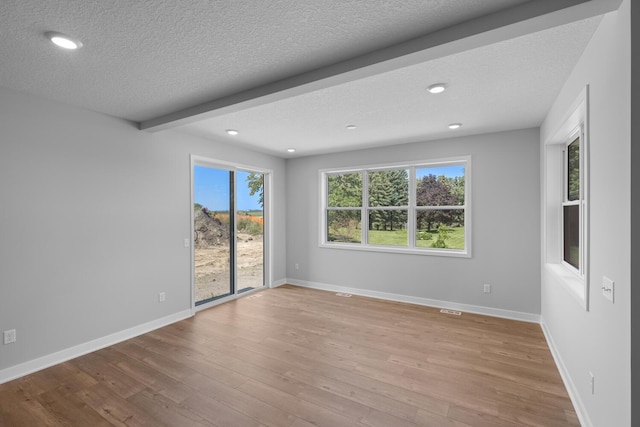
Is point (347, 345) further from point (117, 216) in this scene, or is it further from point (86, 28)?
point (86, 28)

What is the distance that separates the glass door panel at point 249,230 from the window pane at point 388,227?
6.53 ft

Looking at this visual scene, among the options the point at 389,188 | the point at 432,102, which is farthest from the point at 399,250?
the point at 432,102

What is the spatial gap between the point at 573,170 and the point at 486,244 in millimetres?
1464

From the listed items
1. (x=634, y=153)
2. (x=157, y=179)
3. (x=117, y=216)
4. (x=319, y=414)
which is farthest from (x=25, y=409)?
(x=634, y=153)

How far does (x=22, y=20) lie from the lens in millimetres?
1662

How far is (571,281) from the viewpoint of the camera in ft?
8.59

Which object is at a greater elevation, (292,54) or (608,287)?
(292,54)

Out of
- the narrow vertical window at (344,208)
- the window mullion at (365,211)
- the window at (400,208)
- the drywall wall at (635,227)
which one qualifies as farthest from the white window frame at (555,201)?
the narrow vertical window at (344,208)

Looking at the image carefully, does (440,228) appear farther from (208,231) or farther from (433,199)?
(208,231)

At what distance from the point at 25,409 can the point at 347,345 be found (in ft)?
8.51

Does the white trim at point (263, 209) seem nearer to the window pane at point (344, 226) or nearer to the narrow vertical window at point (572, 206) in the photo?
the window pane at point (344, 226)

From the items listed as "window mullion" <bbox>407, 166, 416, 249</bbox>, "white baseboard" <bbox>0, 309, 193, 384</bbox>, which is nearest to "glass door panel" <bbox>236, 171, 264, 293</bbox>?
"white baseboard" <bbox>0, 309, 193, 384</bbox>

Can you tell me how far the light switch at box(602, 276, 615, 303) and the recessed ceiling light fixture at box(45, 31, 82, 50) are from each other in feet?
10.8

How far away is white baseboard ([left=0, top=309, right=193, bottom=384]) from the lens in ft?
8.56
